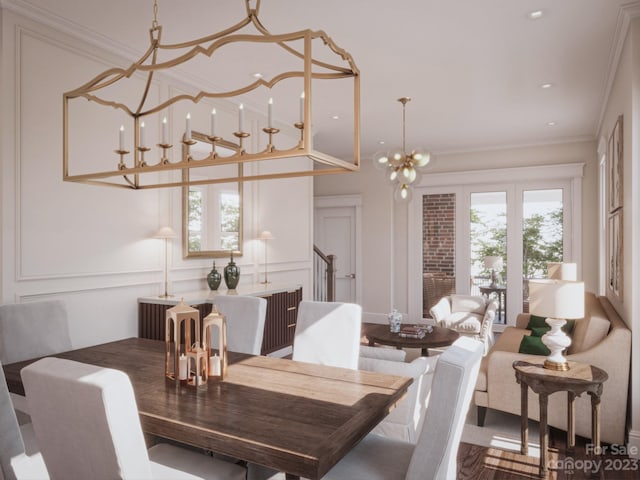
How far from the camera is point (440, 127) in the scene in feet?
18.7

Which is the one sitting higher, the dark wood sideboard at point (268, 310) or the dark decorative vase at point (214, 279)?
the dark decorative vase at point (214, 279)

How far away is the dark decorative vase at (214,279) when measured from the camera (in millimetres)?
4195

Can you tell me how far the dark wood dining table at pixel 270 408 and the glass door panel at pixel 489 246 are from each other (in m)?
5.22

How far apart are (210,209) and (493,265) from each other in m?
4.36

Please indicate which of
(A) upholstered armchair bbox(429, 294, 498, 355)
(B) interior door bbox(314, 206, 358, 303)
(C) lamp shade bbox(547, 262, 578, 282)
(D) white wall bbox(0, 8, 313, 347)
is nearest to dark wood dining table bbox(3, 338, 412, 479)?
(D) white wall bbox(0, 8, 313, 347)

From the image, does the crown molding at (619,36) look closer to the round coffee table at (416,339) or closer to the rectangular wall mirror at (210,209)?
the round coffee table at (416,339)

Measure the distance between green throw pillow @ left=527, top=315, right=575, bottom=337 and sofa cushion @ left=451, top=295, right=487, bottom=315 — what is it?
752 millimetres

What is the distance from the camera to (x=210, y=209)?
4.40 meters

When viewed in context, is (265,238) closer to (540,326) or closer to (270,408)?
(540,326)

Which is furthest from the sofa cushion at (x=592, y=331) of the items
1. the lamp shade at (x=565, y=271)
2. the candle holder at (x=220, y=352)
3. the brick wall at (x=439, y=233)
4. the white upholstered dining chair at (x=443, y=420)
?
the brick wall at (x=439, y=233)

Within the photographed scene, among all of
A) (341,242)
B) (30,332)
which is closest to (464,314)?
(341,242)

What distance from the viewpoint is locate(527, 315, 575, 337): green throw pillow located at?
3.99 meters

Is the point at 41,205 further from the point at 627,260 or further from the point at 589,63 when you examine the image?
the point at 589,63

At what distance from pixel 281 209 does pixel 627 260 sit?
3520 mm
